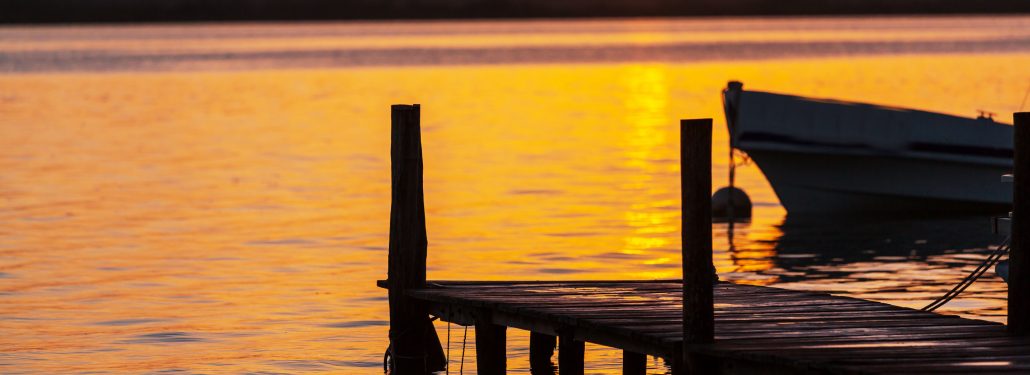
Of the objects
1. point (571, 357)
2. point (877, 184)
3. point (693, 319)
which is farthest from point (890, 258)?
point (693, 319)

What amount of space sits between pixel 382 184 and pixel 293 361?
15082 mm

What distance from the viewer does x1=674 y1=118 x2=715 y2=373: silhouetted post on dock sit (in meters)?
10.6

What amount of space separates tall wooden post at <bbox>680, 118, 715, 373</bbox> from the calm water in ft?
12.0

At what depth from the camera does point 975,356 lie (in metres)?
10.6

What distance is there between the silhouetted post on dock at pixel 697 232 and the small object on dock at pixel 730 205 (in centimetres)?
1440

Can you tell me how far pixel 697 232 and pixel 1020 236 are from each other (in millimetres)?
1988

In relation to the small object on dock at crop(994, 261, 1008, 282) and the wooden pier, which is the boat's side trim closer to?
the small object on dock at crop(994, 261, 1008, 282)

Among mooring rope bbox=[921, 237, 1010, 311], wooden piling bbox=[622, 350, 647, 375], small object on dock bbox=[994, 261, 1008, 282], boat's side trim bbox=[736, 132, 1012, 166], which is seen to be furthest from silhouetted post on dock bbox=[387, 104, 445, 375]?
boat's side trim bbox=[736, 132, 1012, 166]

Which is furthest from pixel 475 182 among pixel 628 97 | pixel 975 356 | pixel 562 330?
pixel 628 97

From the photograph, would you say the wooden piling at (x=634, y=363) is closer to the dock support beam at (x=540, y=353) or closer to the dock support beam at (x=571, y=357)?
the dock support beam at (x=571, y=357)

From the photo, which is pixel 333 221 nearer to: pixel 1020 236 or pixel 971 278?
pixel 971 278

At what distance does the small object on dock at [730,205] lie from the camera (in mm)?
25500

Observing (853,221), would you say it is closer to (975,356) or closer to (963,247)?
(963,247)

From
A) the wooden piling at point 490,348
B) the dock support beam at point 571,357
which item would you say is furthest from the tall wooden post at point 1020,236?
the wooden piling at point 490,348
